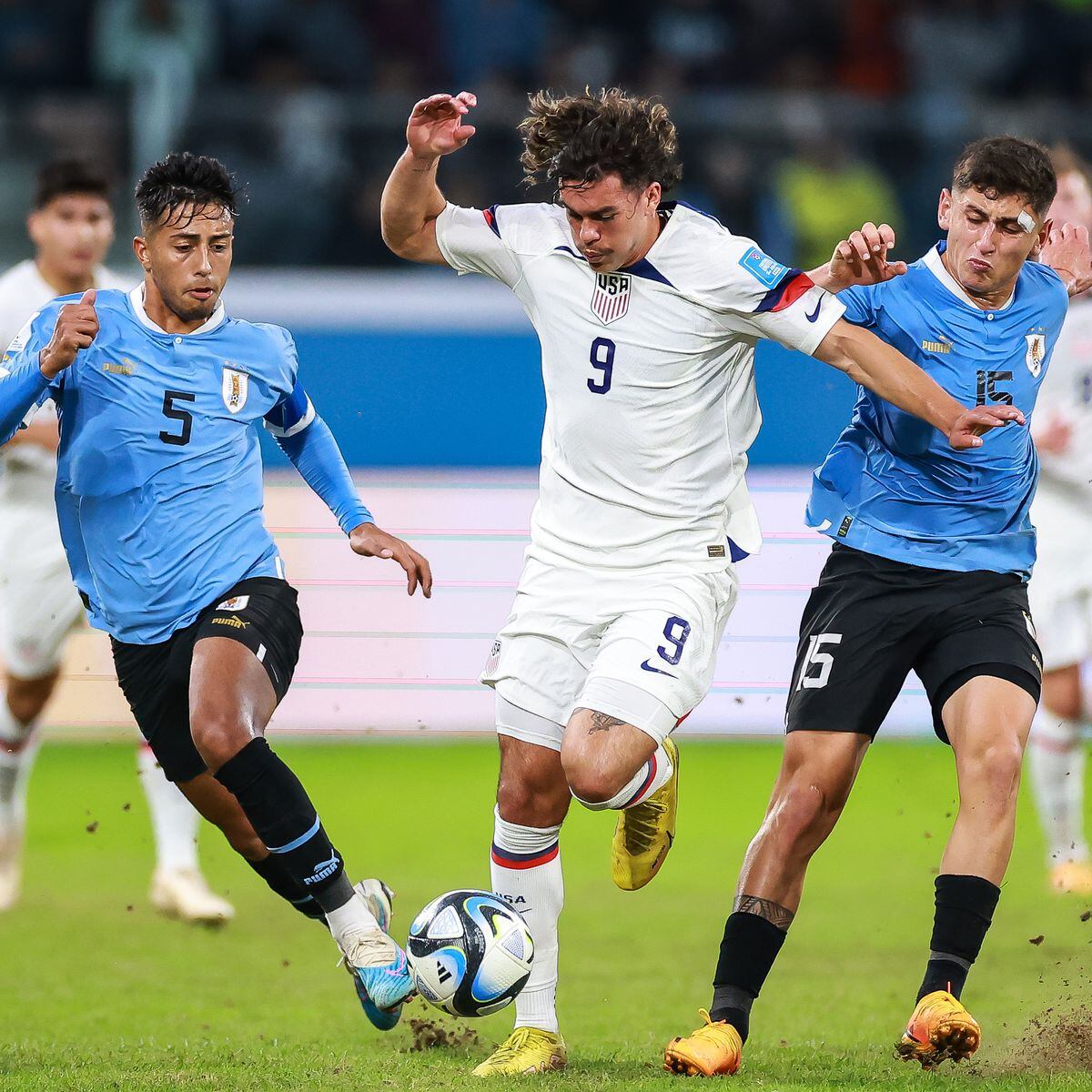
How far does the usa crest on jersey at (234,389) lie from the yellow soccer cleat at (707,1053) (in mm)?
2242

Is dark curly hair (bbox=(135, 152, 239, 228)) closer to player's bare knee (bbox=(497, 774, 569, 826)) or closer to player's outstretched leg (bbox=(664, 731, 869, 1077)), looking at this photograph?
player's bare knee (bbox=(497, 774, 569, 826))

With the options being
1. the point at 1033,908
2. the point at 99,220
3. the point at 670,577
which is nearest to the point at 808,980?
the point at 1033,908

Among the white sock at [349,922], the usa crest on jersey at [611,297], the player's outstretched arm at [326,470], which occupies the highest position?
the usa crest on jersey at [611,297]

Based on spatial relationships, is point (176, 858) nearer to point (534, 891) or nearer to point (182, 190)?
point (534, 891)

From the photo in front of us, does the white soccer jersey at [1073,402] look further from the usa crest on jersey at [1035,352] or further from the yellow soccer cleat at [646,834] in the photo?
the yellow soccer cleat at [646,834]

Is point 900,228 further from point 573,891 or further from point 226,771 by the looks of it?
point 226,771

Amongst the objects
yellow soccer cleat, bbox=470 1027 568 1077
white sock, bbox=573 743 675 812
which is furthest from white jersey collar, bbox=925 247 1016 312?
yellow soccer cleat, bbox=470 1027 568 1077

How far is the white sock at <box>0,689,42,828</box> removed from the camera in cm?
768

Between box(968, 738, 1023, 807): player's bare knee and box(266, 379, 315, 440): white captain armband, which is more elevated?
box(266, 379, 315, 440): white captain armband

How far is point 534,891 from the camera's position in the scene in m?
5.27

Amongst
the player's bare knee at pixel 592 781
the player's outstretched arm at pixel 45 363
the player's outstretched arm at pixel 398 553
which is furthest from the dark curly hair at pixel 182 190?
the player's bare knee at pixel 592 781

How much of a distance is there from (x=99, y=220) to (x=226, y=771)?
10.9 feet

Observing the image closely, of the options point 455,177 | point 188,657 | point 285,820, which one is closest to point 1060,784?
point 285,820

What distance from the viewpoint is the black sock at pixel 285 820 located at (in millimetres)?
5129
